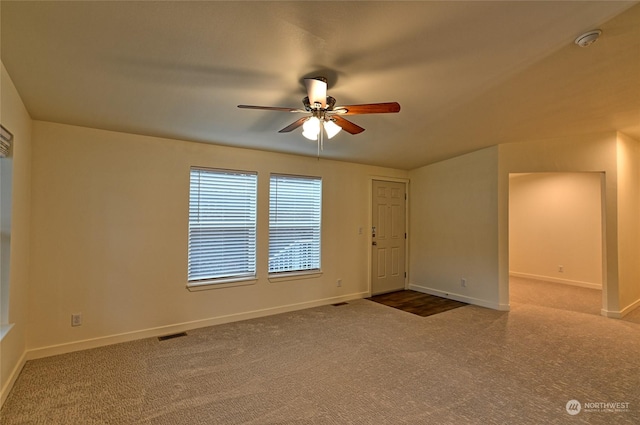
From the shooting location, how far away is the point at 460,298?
5.02 metres

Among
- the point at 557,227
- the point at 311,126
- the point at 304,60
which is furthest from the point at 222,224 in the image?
the point at 557,227

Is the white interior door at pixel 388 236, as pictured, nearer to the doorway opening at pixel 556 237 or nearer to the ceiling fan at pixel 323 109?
the doorway opening at pixel 556 237

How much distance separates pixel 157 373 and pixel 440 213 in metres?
4.64

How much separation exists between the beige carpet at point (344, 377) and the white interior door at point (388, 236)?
5.45ft

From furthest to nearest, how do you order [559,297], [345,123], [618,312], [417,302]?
[559,297]
[417,302]
[618,312]
[345,123]

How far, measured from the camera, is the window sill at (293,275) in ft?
14.1

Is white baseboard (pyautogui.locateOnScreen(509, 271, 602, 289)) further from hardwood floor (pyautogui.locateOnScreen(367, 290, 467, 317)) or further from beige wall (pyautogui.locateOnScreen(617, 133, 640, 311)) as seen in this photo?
hardwood floor (pyautogui.locateOnScreen(367, 290, 467, 317))

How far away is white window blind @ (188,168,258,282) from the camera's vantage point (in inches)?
148

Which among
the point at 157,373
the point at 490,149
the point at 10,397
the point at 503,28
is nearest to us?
the point at 503,28

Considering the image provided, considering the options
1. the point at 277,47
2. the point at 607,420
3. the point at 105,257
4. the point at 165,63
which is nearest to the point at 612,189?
the point at 607,420

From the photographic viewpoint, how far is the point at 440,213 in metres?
5.38

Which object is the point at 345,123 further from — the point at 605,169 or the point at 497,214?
the point at 605,169

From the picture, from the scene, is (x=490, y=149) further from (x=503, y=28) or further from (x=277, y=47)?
(x=277, y=47)

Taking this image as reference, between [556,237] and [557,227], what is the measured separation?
211 mm
